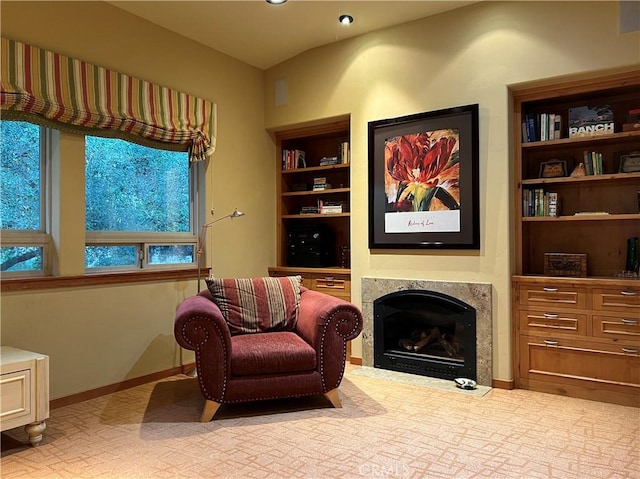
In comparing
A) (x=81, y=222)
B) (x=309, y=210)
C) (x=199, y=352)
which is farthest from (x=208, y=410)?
(x=309, y=210)

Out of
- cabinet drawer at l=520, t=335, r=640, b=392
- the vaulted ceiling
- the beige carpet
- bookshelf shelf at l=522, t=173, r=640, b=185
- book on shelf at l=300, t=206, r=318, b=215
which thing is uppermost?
the vaulted ceiling

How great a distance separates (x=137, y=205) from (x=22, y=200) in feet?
2.76

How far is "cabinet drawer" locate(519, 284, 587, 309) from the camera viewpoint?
332 centimetres

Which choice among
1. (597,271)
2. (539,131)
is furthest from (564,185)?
(597,271)

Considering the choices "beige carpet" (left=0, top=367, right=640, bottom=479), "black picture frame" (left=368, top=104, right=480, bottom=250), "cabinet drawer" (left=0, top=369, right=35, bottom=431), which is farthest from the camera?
"black picture frame" (left=368, top=104, right=480, bottom=250)

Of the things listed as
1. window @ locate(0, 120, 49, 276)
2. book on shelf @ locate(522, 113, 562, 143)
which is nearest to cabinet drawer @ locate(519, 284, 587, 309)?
book on shelf @ locate(522, 113, 562, 143)

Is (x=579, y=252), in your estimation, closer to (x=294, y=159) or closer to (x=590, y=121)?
(x=590, y=121)

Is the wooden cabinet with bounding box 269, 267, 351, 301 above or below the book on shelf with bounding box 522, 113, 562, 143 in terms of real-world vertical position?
below

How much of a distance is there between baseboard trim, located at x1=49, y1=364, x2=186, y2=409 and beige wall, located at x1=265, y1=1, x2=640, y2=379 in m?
1.61

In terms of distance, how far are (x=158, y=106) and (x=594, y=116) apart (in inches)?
132

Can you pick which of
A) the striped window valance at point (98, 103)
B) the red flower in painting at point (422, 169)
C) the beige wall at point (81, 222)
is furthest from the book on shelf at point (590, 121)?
the striped window valance at point (98, 103)

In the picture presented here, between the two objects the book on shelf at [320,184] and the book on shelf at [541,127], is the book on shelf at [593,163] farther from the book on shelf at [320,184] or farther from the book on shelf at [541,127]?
the book on shelf at [320,184]

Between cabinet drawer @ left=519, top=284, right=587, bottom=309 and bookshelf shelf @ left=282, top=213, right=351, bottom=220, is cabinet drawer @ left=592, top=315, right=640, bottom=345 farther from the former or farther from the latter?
bookshelf shelf @ left=282, top=213, right=351, bottom=220

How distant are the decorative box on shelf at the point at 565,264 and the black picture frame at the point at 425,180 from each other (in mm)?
554
